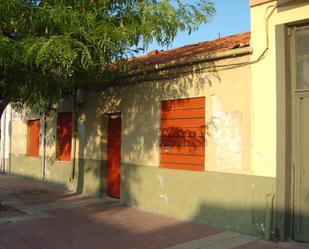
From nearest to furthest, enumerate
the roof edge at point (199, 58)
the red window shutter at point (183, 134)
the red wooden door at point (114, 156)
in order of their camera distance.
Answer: the roof edge at point (199, 58) → the red window shutter at point (183, 134) → the red wooden door at point (114, 156)

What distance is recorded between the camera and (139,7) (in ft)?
27.8

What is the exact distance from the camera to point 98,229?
8.80 meters

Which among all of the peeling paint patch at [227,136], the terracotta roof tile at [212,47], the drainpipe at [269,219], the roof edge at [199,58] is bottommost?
the drainpipe at [269,219]

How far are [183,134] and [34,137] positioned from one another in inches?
371

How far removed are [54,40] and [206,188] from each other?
398 centimetres

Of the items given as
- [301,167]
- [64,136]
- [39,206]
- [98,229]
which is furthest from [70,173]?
[301,167]

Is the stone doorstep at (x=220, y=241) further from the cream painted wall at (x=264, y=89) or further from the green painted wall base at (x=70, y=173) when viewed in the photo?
the green painted wall base at (x=70, y=173)

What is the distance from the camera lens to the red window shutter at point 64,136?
48.7 feet

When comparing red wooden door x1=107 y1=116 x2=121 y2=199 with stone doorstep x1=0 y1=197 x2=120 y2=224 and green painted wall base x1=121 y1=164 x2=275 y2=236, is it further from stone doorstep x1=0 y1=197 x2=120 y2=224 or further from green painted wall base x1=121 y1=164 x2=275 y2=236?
green painted wall base x1=121 y1=164 x2=275 y2=236

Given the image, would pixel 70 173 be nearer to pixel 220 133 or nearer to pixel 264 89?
pixel 220 133

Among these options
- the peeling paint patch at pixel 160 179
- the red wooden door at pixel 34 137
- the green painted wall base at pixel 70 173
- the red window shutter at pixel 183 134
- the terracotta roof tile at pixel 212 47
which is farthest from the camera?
the red wooden door at pixel 34 137

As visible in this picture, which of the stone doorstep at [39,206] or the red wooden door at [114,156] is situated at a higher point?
the red wooden door at [114,156]

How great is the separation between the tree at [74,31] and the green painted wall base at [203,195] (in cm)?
280

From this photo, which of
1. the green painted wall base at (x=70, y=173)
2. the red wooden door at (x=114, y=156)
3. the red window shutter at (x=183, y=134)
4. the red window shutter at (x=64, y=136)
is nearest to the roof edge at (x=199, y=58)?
the red window shutter at (x=183, y=134)
